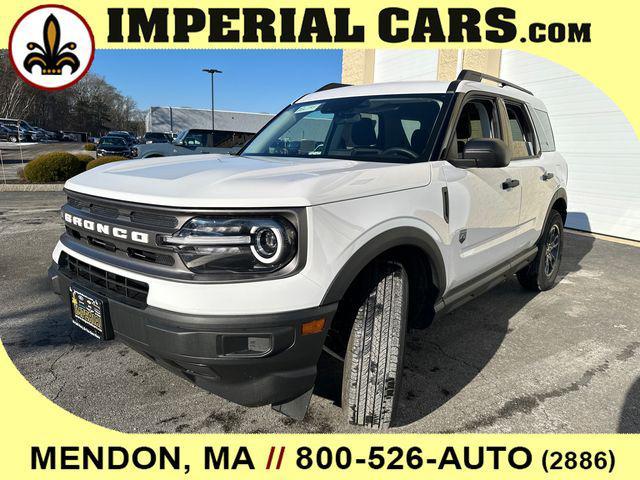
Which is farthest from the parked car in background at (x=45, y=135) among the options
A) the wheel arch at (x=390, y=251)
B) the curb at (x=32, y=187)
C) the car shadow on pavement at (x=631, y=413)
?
the car shadow on pavement at (x=631, y=413)

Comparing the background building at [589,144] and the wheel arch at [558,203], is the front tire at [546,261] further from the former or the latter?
the background building at [589,144]

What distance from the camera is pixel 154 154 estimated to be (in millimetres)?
13375

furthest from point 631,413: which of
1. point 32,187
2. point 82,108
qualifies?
point 82,108

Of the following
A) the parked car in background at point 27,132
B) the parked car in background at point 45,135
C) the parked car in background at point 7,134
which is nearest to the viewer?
the parked car in background at point 7,134

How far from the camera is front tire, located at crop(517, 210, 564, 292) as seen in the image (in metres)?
4.80

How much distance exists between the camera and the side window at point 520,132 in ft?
12.9

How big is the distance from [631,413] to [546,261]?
8.22 ft

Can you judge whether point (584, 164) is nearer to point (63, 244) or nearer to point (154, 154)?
point (63, 244)

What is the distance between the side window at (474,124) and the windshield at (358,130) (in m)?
0.20

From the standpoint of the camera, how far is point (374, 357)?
233 cm

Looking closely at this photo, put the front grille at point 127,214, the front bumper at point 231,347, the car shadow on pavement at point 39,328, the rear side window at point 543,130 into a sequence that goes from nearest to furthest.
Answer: the front bumper at point 231,347, the front grille at point 127,214, the car shadow on pavement at point 39,328, the rear side window at point 543,130

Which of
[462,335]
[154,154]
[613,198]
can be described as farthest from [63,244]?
[154,154]

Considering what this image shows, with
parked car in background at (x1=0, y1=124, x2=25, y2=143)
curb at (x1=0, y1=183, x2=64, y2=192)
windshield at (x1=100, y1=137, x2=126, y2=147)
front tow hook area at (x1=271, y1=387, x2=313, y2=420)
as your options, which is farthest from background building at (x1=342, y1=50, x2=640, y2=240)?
parked car in background at (x1=0, y1=124, x2=25, y2=143)

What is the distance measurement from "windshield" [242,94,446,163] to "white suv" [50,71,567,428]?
0.02m
